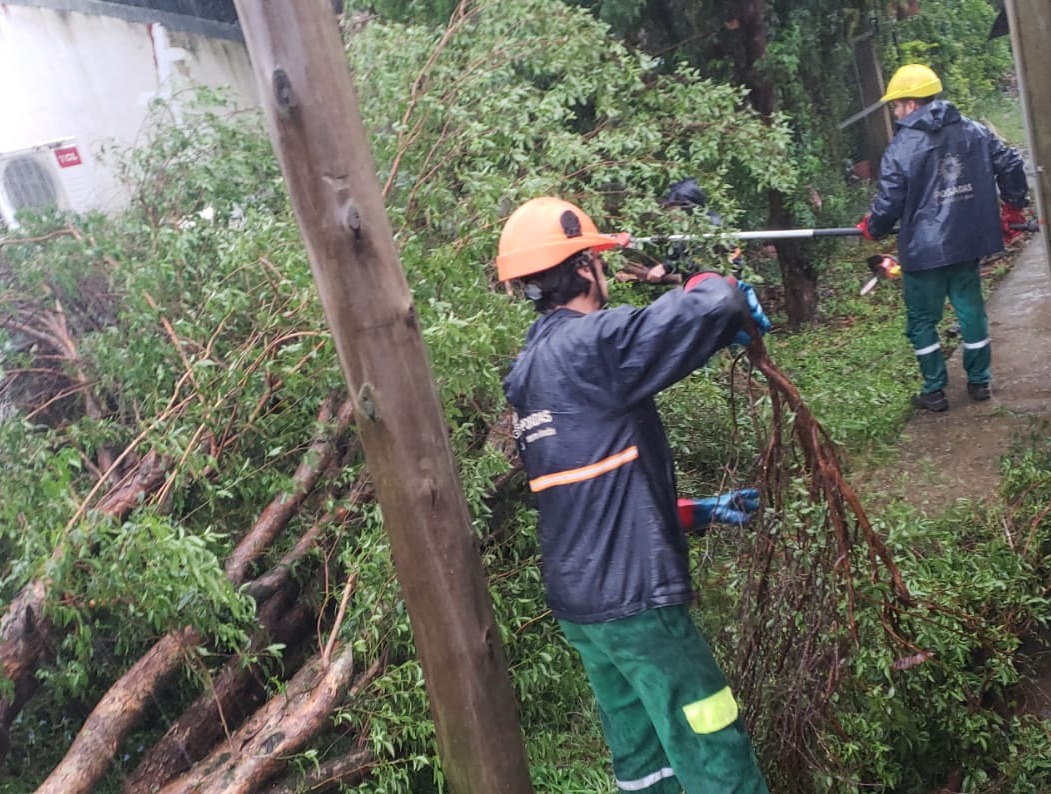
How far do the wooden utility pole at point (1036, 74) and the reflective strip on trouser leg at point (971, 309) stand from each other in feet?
5.65

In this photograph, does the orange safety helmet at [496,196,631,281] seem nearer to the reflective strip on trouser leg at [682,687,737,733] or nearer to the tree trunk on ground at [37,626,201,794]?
the reflective strip on trouser leg at [682,687,737,733]

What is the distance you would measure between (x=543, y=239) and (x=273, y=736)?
204cm

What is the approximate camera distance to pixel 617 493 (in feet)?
8.45

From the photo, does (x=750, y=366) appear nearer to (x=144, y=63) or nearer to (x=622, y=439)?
(x=622, y=439)

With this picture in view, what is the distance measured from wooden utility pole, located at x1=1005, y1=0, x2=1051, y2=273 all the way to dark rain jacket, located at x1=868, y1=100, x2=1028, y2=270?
5.23 ft

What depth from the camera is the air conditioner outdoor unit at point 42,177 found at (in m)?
7.04

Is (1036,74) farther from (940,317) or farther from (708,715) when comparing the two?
(708,715)

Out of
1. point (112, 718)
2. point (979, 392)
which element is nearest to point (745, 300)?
point (112, 718)

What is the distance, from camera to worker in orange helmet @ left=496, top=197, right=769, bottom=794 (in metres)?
2.51

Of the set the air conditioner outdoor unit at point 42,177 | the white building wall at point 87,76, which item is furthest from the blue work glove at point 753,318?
the air conditioner outdoor unit at point 42,177

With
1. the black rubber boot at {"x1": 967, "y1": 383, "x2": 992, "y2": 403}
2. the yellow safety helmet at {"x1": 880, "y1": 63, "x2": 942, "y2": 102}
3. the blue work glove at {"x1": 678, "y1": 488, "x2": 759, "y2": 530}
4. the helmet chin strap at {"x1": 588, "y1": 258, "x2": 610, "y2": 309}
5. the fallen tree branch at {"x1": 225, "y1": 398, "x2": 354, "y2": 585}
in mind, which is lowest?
the black rubber boot at {"x1": 967, "y1": 383, "x2": 992, "y2": 403}

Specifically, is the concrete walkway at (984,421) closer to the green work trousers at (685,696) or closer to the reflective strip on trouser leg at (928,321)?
the reflective strip on trouser leg at (928,321)

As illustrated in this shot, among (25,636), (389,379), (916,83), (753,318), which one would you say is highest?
(916,83)

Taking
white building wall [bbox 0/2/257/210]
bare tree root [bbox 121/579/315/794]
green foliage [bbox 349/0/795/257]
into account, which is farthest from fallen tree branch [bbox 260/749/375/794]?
white building wall [bbox 0/2/257/210]
